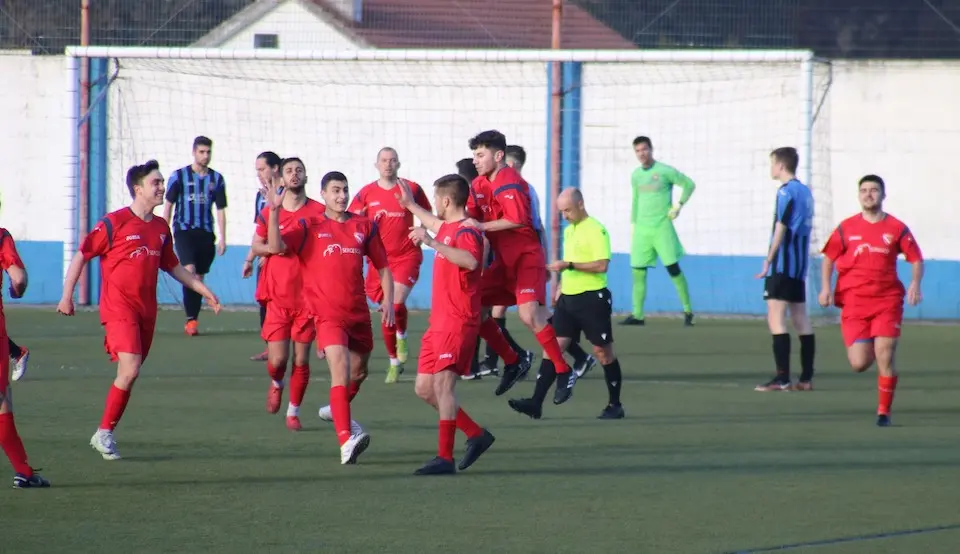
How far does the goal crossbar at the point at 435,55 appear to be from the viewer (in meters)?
19.1

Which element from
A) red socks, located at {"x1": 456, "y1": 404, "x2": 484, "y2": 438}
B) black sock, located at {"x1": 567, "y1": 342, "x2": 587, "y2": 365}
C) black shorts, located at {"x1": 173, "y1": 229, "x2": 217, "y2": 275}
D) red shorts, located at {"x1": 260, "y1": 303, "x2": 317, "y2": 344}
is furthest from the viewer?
black shorts, located at {"x1": 173, "y1": 229, "x2": 217, "y2": 275}

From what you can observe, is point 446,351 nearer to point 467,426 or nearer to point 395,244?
point 467,426

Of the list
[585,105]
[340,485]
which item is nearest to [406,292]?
[340,485]

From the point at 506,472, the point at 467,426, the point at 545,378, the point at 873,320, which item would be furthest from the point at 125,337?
the point at 873,320

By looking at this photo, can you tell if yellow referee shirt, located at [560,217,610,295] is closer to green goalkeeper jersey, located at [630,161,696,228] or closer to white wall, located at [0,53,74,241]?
green goalkeeper jersey, located at [630,161,696,228]

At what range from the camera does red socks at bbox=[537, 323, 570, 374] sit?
10977 millimetres

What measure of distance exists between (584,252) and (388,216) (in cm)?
261

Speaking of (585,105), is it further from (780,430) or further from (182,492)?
(182,492)

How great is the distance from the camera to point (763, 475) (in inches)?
341

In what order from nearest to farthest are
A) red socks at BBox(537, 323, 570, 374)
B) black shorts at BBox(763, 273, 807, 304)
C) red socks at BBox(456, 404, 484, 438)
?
1. red socks at BBox(456, 404, 484, 438)
2. red socks at BBox(537, 323, 570, 374)
3. black shorts at BBox(763, 273, 807, 304)

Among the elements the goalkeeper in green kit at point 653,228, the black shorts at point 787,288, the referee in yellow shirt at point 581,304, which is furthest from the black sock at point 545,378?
the goalkeeper in green kit at point 653,228

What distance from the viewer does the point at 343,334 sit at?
358 inches

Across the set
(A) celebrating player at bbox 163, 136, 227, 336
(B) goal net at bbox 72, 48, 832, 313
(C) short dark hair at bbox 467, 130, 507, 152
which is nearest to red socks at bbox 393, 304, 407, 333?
(C) short dark hair at bbox 467, 130, 507, 152

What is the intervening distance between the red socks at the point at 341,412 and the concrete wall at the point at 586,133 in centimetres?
1195
